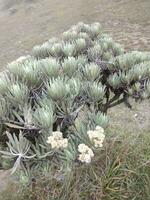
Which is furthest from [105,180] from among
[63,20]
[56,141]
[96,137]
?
[63,20]

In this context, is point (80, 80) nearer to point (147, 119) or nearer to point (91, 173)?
point (91, 173)

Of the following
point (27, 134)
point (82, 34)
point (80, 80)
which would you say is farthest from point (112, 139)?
point (82, 34)

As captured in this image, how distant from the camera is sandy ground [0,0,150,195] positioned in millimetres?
13531

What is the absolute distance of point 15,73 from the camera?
3.82 m

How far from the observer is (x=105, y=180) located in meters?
3.90

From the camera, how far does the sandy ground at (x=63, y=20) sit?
44.4ft

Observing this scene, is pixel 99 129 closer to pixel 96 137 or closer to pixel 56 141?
pixel 96 137

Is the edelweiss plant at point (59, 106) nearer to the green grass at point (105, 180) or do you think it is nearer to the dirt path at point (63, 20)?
the green grass at point (105, 180)

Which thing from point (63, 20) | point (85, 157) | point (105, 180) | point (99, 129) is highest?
point (99, 129)

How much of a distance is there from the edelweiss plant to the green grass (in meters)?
0.34

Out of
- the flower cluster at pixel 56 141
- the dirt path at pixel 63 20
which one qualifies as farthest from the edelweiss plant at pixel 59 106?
the dirt path at pixel 63 20

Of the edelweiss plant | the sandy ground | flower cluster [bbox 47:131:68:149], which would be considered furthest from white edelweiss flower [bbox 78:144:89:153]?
the sandy ground

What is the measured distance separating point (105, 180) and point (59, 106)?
3.12 ft

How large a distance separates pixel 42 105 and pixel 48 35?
41.5 feet
